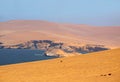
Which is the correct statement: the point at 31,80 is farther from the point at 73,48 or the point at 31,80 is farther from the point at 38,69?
the point at 73,48

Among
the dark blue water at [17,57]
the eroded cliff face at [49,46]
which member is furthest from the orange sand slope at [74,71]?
the eroded cliff face at [49,46]

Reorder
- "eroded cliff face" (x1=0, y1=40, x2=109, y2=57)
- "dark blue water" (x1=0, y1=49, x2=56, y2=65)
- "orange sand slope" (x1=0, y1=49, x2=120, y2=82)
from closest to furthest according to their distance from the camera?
1. "orange sand slope" (x1=0, y1=49, x2=120, y2=82)
2. "dark blue water" (x1=0, y1=49, x2=56, y2=65)
3. "eroded cliff face" (x1=0, y1=40, x2=109, y2=57)

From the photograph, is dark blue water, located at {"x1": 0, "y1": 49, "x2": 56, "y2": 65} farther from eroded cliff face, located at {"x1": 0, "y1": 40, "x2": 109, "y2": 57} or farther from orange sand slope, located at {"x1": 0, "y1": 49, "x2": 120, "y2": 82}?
orange sand slope, located at {"x1": 0, "y1": 49, "x2": 120, "y2": 82}

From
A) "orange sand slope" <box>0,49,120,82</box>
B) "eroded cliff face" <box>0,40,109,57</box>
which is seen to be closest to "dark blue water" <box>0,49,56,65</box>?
"eroded cliff face" <box>0,40,109,57</box>

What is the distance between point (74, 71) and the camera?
17531 mm

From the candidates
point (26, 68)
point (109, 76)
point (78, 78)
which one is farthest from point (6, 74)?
point (109, 76)

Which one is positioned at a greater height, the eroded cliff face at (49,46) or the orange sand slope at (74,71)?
the orange sand slope at (74,71)

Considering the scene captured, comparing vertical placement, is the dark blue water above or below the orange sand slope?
below

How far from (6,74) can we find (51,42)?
153836 mm

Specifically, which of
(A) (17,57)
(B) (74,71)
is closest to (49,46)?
(A) (17,57)

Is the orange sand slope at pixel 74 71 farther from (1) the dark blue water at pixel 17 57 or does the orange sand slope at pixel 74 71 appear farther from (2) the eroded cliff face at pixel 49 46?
(2) the eroded cliff face at pixel 49 46

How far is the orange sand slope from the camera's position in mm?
15898

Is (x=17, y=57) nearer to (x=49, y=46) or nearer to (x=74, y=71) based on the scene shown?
(x=49, y=46)

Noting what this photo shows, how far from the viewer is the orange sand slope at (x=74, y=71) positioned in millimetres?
15898
